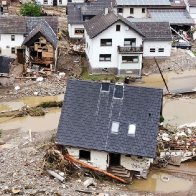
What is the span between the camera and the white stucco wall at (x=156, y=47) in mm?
54594

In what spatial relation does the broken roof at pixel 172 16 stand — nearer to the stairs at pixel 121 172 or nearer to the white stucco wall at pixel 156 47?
the white stucco wall at pixel 156 47

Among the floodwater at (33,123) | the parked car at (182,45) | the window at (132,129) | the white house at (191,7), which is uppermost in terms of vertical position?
the white house at (191,7)

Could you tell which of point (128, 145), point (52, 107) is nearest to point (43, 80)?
point (52, 107)

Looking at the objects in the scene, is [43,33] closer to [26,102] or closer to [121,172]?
[26,102]

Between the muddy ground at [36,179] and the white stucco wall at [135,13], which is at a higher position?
the white stucco wall at [135,13]

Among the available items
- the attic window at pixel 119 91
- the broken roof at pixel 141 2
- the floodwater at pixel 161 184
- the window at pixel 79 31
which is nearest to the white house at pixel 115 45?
the window at pixel 79 31

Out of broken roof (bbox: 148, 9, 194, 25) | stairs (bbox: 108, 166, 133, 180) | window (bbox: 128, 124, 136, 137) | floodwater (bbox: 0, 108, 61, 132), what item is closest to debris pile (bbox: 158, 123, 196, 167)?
stairs (bbox: 108, 166, 133, 180)

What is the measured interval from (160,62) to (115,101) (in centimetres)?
2130

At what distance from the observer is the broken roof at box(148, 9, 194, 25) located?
62875 mm

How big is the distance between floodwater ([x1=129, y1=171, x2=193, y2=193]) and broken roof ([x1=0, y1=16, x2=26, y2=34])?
24.2 m

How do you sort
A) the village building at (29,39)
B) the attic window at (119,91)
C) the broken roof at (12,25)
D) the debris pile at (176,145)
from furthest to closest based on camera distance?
the broken roof at (12,25)
the village building at (29,39)
the debris pile at (176,145)
the attic window at (119,91)

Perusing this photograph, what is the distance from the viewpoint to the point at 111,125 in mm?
33594

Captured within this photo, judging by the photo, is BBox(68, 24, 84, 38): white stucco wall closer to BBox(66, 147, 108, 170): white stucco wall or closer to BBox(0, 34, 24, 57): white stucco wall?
BBox(0, 34, 24, 57): white stucco wall

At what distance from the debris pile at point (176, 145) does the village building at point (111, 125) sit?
178 cm
